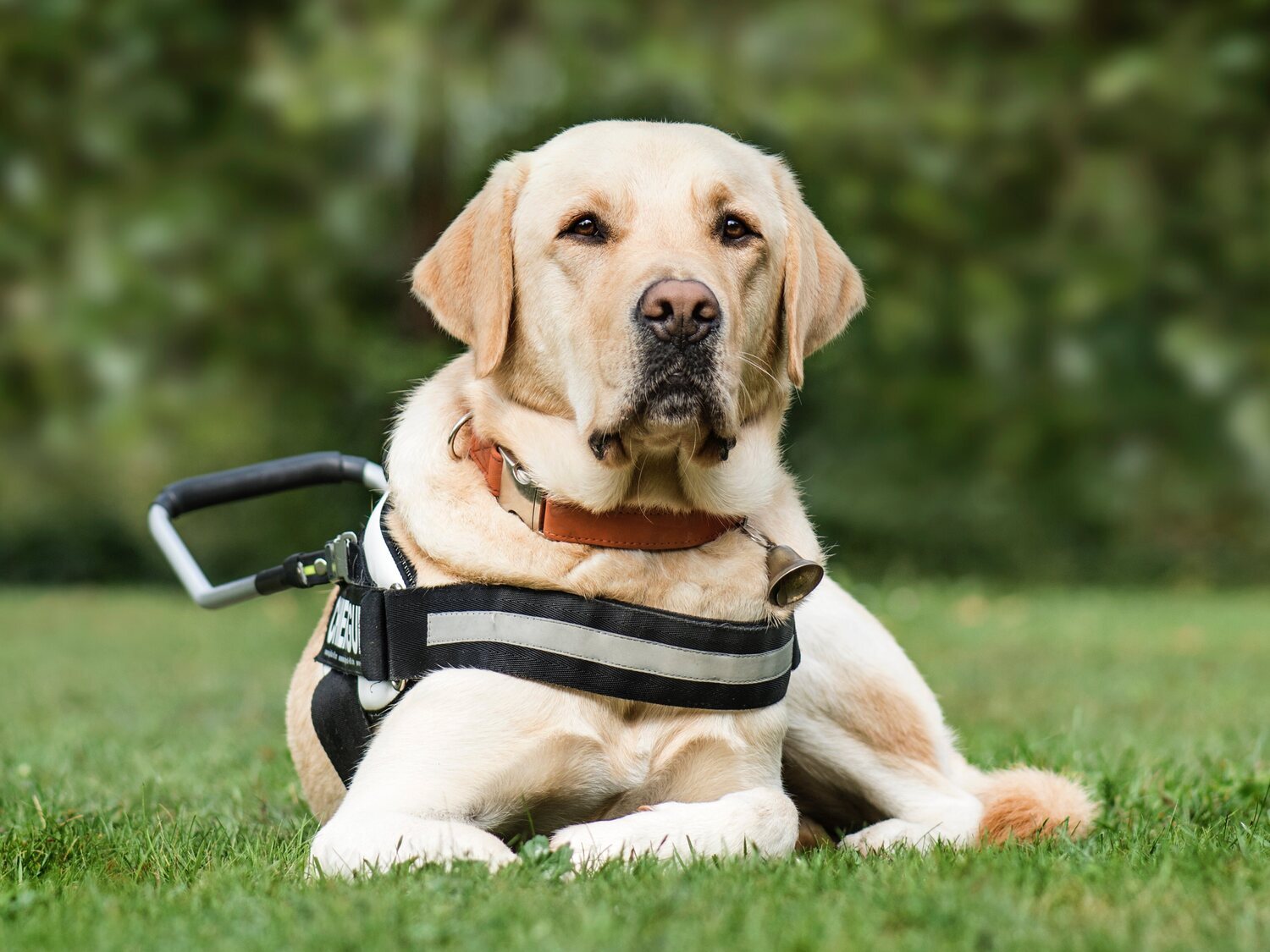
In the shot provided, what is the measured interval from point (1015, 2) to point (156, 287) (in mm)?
8477

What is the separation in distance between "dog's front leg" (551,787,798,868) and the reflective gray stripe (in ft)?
0.89

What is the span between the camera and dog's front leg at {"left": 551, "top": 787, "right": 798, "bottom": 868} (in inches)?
112

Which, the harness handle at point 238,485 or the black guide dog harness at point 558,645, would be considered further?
the harness handle at point 238,485

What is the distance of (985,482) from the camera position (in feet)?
50.2

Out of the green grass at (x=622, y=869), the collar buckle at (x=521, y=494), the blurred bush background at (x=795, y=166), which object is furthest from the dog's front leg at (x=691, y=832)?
the blurred bush background at (x=795, y=166)

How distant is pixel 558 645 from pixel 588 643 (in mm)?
63

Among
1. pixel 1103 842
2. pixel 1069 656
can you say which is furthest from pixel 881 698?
pixel 1069 656

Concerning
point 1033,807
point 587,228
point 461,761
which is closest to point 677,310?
point 587,228

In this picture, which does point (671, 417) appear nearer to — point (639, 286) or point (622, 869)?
point (639, 286)

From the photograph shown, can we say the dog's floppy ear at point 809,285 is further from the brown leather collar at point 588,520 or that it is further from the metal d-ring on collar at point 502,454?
the metal d-ring on collar at point 502,454

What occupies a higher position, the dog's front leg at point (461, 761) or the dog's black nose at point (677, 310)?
the dog's black nose at point (677, 310)

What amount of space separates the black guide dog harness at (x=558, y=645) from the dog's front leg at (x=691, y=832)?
8.6 inches

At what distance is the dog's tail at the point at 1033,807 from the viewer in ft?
10.9

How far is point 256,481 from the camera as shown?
13.1 feet
